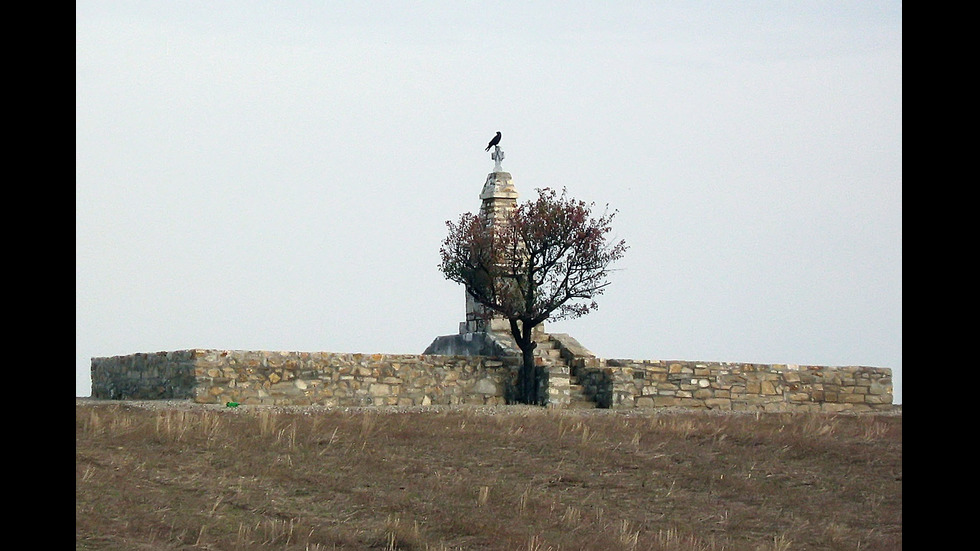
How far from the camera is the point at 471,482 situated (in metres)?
13.3

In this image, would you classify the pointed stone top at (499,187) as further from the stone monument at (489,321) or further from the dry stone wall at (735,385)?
the dry stone wall at (735,385)

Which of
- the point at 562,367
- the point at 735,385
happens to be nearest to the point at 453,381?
the point at 562,367

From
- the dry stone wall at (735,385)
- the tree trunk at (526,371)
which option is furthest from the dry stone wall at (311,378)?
the dry stone wall at (735,385)

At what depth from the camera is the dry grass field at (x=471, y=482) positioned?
1120 cm

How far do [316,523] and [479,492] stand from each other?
2017mm

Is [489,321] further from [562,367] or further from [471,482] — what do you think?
[471,482]

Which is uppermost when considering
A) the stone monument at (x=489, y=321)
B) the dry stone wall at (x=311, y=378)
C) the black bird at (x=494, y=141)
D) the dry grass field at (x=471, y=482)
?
the black bird at (x=494, y=141)

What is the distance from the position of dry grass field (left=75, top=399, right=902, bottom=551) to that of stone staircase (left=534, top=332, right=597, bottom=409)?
4.91 metres

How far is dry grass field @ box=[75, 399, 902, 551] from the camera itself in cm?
1120

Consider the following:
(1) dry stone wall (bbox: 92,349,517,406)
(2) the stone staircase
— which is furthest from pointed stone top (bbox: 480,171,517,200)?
(1) dry stone wall (bbox: 92,349,517,406)

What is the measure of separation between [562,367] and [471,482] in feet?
34.7

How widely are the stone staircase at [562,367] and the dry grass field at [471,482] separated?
4907mm
